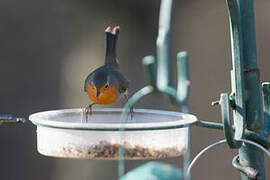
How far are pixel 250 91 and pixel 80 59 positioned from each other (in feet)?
9.29

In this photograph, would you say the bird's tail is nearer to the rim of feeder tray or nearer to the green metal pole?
the rim of feeder tray

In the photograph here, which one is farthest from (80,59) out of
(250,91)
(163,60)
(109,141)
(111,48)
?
(163,60)

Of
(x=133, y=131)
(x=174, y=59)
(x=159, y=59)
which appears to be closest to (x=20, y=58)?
(x=174, y=59)

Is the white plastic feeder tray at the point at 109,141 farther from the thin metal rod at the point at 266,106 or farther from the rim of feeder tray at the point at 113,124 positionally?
the thin metal rod at the point at 266,106

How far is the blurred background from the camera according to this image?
3887 millimetres

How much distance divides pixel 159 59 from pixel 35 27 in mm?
3401

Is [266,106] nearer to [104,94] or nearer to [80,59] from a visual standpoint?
[104,94]

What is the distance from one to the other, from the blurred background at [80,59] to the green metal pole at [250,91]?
2504mm

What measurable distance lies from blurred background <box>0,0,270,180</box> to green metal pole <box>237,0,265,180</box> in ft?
8.21

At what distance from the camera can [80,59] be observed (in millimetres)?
4012

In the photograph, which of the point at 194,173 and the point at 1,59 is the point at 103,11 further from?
the point at 194,173

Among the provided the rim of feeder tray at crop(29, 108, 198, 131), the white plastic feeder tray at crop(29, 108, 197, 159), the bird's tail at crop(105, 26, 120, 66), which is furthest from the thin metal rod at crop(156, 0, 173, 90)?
the bird's tail at crop(105, 26, 120, 66)

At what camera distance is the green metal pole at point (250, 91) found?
1.27 metres

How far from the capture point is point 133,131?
132cm
